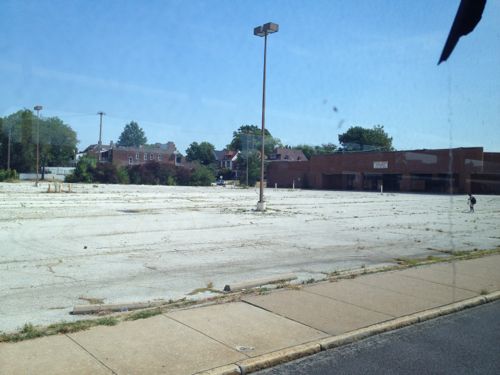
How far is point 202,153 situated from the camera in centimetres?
15112

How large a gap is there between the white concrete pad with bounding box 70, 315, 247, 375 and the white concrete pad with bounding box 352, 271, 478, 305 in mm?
4100

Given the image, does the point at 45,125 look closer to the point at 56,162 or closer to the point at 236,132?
the point at 56,162

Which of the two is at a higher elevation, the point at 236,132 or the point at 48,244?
the point at 236,132

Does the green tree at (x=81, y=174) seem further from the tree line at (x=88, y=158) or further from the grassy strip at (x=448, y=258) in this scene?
the grassy strip at (x=448, y=258)

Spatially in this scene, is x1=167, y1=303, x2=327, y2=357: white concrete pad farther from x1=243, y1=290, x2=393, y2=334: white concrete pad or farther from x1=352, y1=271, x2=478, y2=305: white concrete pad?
x1=352, y1=271, x2=478, y2=305: white concrete pad

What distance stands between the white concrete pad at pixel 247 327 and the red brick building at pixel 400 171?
40.8 meters

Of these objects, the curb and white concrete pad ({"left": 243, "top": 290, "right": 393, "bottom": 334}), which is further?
white concrete pad ({"left": 243, "top": 290, "right": 393, "bottom": 334})

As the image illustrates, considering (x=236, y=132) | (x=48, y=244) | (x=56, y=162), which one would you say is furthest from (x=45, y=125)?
(x=48, y=244)

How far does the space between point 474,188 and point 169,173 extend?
5206 cm

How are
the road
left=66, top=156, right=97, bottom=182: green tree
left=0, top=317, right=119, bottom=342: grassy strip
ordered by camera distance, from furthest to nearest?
left=66, top=156, right=97, bottom=182: green tree, left=0, top=317, right=119, bottom=342: grassy strip, the road

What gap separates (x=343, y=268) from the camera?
10.5 meters

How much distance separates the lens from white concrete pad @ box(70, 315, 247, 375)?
15.4 ft

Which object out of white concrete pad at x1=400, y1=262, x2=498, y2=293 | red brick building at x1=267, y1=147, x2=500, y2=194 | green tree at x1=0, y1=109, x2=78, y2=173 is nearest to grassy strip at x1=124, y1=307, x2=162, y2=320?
white concrete pad at x1=400, y1=262, x2=498, y2=293

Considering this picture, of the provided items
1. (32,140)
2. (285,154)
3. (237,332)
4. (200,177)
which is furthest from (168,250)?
(285,154)
